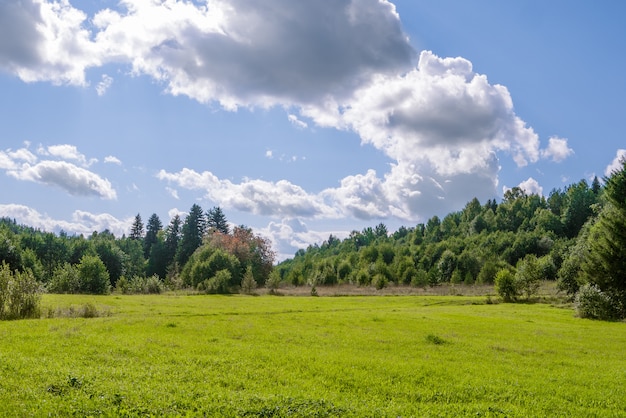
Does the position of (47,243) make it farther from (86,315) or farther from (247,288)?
(86,315)

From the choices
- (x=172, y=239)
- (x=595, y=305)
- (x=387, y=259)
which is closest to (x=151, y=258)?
(x=172, y=239)

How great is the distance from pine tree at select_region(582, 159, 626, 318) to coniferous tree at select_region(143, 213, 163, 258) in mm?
147358

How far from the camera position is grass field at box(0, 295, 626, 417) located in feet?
37.9

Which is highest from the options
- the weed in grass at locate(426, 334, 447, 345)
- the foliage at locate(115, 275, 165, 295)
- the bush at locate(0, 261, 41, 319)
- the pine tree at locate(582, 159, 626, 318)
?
the pine tree at locate(582, 159, 626, 318)

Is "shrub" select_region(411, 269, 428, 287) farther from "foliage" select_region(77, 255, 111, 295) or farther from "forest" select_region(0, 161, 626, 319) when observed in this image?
"foliage" select_region(77, 255, 111, 295)

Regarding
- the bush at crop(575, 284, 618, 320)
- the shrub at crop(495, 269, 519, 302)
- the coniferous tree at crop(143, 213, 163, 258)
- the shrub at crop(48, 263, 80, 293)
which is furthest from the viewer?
the coniferous tree at crop(143, 213, 163, 258)

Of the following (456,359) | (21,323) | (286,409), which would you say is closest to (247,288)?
(21,323)

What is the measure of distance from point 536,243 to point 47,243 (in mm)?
153332

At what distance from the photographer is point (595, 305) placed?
43.1 metres

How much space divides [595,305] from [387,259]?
118 meters

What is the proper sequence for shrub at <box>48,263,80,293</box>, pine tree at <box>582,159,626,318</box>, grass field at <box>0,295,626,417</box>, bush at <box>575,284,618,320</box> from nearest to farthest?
grass field at <box>0,295,626,417</box> < bush at <box>575,284,618,320</box> < pine tree at <box>582,159,626,318</box> < shrub at <box>48,263,80,293</box>

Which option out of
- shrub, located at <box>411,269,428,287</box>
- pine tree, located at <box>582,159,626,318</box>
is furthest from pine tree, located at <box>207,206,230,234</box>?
pine tree, located at <box>582,159,626,318</box>

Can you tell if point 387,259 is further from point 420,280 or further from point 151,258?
point 151,258

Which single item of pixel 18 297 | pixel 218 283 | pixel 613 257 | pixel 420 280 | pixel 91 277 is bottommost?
pixel 218 283
